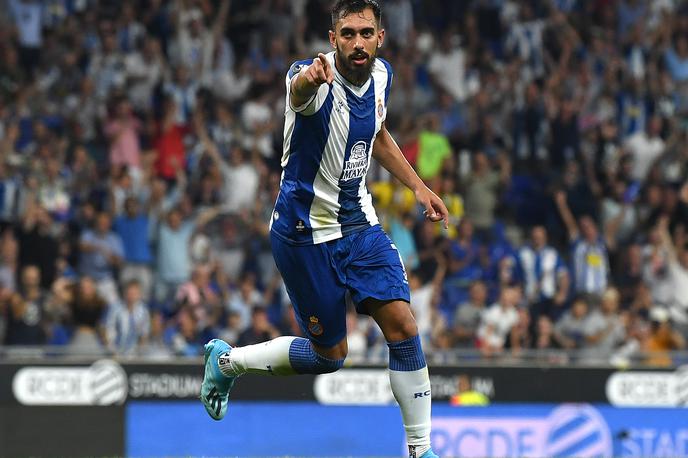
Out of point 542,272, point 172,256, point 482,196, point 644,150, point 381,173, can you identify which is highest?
point 644,150

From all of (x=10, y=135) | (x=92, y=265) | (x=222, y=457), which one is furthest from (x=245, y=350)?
(x=10, y=135)

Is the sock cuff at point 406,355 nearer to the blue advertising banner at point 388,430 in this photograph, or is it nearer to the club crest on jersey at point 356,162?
the club crest on jersey at point 356,162

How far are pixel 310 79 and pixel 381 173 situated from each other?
33.6 feet

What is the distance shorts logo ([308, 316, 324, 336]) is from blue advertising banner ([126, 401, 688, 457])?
5370mm

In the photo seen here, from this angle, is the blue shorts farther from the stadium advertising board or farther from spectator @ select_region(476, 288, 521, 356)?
spectator @ select_region(476, 288, 521, 356)

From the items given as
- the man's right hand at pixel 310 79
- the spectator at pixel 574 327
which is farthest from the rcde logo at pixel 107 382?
the man's right hand at pixel 310 79

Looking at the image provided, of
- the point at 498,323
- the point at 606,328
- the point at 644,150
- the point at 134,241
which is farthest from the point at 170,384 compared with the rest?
the point at 644,150

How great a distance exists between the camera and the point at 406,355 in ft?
22.6

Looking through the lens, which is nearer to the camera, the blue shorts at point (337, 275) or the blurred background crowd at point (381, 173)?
the blue shorts at point (337, 275)

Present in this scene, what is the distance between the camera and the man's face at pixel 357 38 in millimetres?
6625

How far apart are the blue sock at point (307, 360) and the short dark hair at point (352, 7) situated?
182 cm

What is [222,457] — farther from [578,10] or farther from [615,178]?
[578,10]

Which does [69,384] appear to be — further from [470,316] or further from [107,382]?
[470,316]

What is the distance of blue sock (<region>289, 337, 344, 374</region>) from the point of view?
24.3ft
